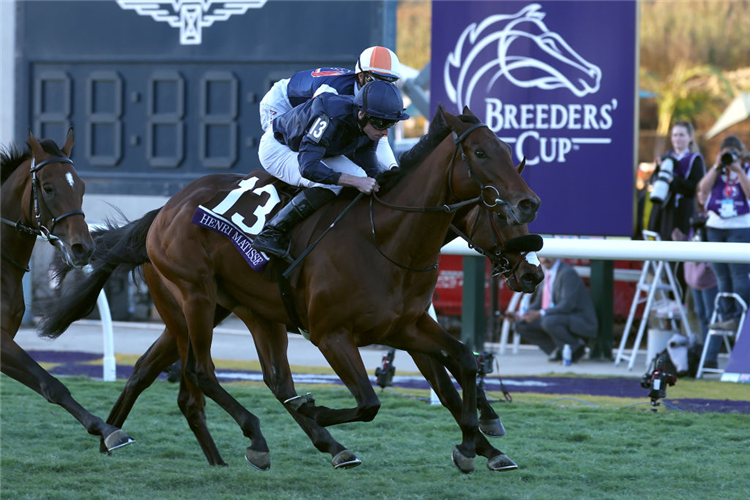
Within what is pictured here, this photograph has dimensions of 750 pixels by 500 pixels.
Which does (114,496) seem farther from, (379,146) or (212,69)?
(212,69)

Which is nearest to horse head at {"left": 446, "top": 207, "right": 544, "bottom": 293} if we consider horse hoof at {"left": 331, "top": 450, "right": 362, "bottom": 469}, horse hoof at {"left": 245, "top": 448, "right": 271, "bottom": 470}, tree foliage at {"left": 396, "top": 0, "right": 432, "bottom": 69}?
horse hoof at {"left": 331, "top": 450, "right": 362, "bottom": 469}

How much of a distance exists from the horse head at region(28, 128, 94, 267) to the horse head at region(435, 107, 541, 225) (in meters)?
1.59

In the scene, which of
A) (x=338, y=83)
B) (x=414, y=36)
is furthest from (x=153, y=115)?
(x=414, y=36)

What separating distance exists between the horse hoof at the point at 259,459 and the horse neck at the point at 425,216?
3.29 ft

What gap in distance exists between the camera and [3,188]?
16.3 feet

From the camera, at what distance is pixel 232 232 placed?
4797 millimetres

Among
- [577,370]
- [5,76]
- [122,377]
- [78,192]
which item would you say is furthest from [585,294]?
[5,76]

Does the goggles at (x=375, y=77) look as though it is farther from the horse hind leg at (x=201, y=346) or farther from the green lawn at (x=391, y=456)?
the green lawn at (x=391, y=456)

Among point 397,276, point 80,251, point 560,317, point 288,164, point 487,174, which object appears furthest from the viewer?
point 560,317

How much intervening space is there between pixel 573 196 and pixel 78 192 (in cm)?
425

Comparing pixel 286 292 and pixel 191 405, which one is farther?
pixel 191 405

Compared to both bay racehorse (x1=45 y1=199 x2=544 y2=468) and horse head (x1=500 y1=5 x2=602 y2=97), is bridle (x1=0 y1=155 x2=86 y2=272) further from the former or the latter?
horse head (x1=500 y1=5 x2=602 y2=97)

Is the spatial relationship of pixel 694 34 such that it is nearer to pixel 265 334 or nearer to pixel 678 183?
pixel 678 183

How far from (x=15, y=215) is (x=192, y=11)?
4659 mm
